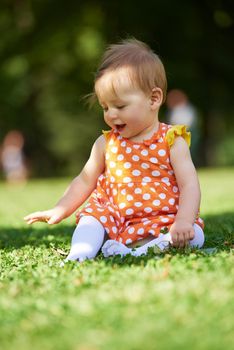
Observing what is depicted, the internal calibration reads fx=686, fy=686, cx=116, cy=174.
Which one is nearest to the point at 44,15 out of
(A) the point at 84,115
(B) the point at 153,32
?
(B) the point at 153,32

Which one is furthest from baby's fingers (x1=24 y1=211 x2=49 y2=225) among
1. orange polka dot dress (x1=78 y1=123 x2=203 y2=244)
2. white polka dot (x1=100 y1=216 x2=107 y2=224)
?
white polka dot (x1=100 y1=216 x2=107 y2=224)

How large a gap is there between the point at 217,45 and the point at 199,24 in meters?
1.15

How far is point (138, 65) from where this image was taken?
4.50 metres

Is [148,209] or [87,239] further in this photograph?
[148,209]

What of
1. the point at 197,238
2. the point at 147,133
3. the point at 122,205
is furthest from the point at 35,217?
the point at 197,238

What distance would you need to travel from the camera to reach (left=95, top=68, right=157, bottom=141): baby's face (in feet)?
14.6

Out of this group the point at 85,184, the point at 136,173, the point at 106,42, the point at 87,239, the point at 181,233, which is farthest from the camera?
the point at 106,42

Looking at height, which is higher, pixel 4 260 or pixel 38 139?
pixel 4 260

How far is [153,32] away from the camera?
24.7 metres

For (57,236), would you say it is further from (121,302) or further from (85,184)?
(121,302)

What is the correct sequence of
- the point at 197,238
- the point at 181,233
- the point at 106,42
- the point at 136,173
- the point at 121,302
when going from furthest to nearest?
the point at 106,42, the point at 136,173, the point at 197,238, the point at 181,233, the point at 121,302

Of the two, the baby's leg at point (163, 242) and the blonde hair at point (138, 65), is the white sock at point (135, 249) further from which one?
the blonde hair at point (138, 65)

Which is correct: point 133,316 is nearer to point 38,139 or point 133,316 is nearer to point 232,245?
point 232,245

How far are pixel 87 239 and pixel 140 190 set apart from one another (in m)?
0.50
